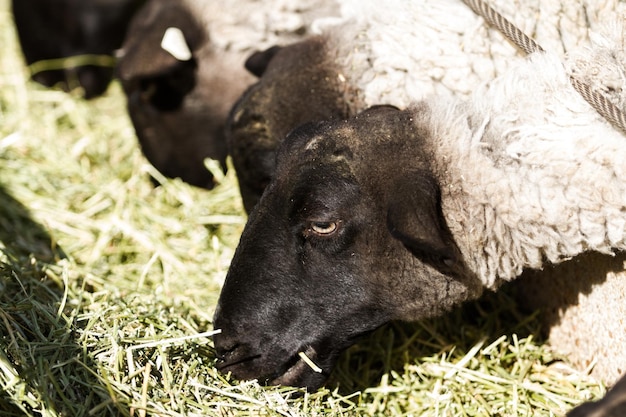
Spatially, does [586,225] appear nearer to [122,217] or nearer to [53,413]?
[53,413]

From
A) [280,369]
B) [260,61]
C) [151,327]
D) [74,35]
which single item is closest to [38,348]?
[151,327]

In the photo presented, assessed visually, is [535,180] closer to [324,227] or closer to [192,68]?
[324,227]

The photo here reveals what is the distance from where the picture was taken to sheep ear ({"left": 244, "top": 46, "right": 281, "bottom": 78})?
407 centimetres

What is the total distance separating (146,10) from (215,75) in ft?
2.32

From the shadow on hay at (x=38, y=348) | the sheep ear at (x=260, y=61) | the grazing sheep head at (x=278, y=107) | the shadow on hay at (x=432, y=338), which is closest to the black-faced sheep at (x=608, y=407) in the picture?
the shadow on hay at (x=432, y=338)

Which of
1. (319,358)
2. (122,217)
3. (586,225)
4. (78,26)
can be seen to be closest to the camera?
(586,225)

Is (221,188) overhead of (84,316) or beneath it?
beneath

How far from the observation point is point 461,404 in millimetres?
3350

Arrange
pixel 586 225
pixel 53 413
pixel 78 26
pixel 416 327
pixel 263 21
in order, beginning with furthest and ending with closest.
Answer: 1. pixel 78 26
2. pixel 263 21
3. pixel 416 327
4. pixel 586 225
5. pixel 53 413

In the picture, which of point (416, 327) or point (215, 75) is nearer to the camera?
point (416, 327)

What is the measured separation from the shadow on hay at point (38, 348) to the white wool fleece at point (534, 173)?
143 cm

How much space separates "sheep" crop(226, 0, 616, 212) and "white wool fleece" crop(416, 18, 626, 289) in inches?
16.4

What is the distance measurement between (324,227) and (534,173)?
30.3 inches

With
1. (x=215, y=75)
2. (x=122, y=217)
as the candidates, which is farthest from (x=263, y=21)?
(x=122, y=217)
